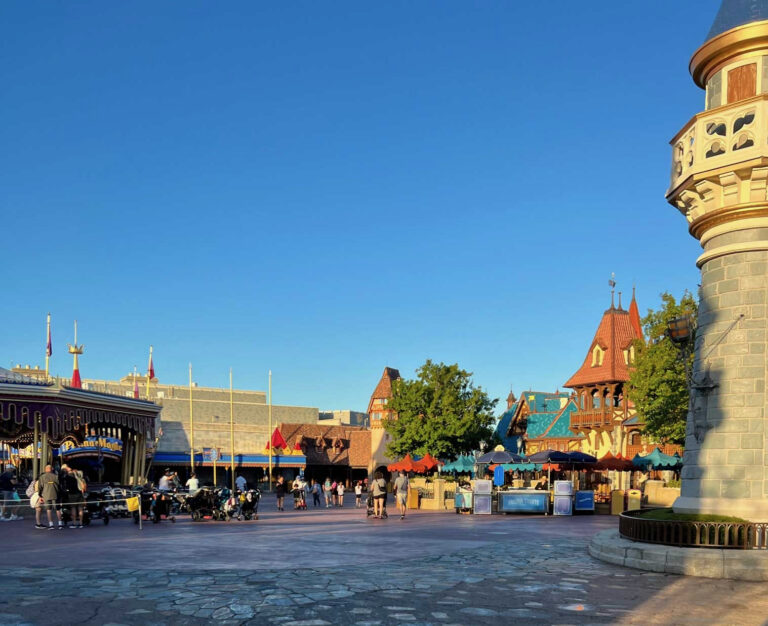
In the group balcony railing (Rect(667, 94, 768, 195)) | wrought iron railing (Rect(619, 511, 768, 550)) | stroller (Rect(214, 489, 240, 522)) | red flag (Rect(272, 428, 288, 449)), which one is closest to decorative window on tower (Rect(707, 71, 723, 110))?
balcony railing (Rect(667, 94, 768, 195))

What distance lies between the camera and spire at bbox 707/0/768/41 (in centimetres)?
1275

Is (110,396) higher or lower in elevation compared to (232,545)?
higher

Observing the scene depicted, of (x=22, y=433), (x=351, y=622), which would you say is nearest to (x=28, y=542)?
(x=351, y=622)

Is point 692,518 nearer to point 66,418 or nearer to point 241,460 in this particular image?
point 66,418

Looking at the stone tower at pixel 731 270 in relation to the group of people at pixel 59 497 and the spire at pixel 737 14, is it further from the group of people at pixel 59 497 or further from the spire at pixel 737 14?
the group of people at pixel 59 497

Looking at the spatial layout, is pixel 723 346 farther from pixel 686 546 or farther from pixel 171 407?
pixel 171 407

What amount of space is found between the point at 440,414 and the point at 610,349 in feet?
46.4

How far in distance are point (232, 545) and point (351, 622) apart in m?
8.03

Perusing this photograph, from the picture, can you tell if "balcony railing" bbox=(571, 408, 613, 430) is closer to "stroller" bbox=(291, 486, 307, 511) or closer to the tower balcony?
the tower balcony

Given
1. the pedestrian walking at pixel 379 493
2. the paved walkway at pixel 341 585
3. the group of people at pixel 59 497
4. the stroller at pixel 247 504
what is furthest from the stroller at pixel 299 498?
the paved walkway at pixel 341 585

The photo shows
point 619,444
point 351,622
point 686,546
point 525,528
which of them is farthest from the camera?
point 619,444

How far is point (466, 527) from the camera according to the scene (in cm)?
2166

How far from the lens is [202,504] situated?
932 inches

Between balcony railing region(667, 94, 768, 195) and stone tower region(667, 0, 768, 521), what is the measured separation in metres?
0.02
